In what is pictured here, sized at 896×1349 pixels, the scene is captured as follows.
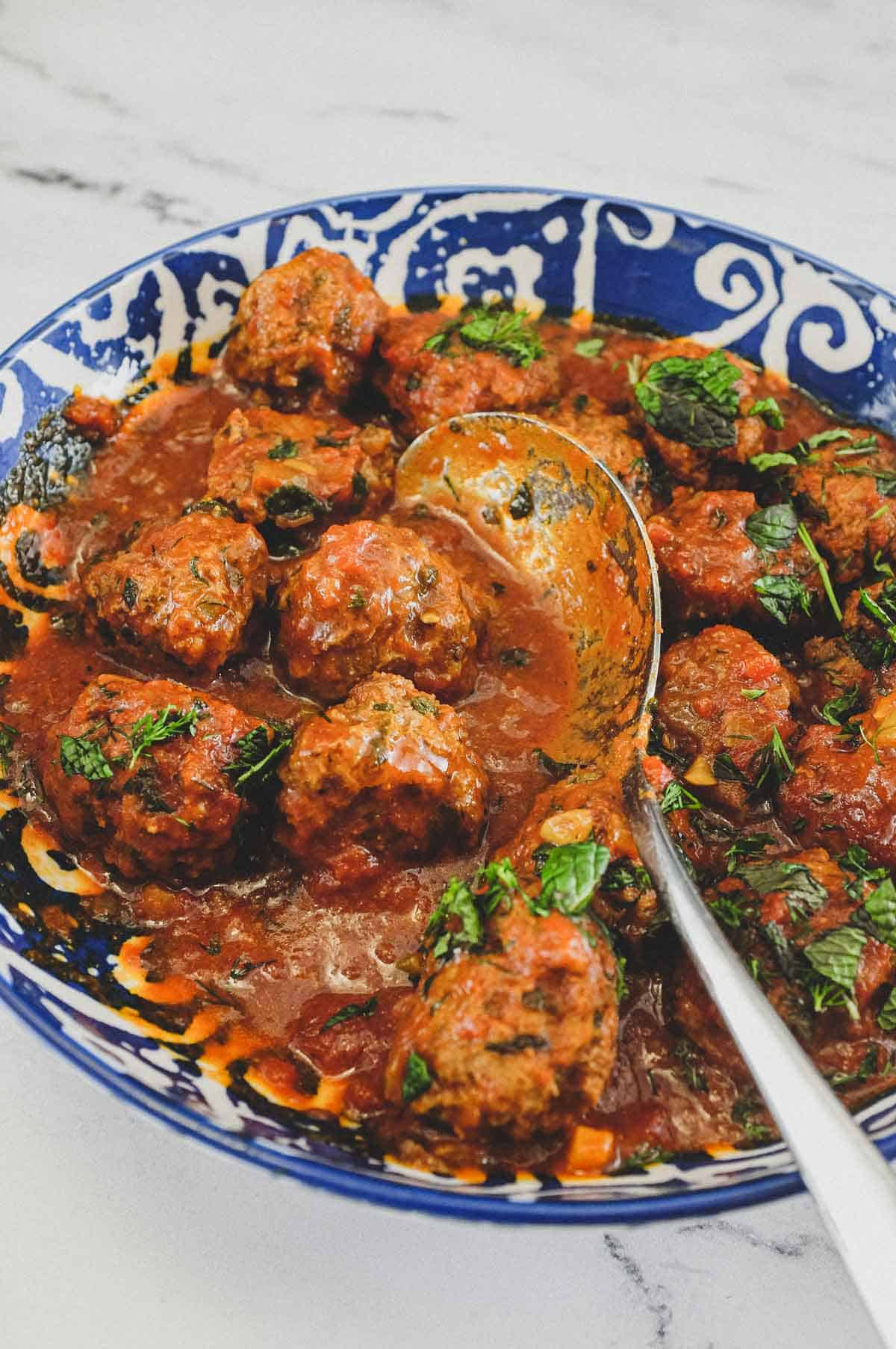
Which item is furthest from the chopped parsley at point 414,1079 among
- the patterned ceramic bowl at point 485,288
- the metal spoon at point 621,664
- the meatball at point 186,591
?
the meatball at point 186,591

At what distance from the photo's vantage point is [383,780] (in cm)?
390

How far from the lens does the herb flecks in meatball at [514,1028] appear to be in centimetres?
322

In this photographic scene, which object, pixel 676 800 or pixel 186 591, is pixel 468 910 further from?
pixel 186 591

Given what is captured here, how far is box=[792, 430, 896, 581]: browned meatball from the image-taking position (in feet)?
15.7

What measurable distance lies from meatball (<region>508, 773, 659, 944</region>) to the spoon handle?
0.53 feet

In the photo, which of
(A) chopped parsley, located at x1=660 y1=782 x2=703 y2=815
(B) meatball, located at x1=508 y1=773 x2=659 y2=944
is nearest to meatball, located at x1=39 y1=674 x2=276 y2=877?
(B) meatball, located at x1=508 y1=773 x2=659 y2=944

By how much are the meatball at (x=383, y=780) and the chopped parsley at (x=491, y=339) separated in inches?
71.0

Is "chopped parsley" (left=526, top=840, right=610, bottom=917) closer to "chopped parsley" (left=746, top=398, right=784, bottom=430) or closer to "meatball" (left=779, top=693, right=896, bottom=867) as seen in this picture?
"meatball" (left=779, top=693, right=896, bottom=867)

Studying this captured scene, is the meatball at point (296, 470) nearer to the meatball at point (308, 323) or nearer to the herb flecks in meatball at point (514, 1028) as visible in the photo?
the meatball at point (308, 323)

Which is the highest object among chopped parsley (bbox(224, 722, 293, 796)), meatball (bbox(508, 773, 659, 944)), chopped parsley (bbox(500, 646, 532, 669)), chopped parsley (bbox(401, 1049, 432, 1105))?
chopped parsley (bbox(500, 646, 532, 669))

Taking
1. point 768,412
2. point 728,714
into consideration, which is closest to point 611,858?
point 728,714

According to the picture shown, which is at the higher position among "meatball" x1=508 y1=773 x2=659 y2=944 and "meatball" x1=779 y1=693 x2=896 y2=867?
"meatball" x1=779 y1=693 x2=896 y2=867

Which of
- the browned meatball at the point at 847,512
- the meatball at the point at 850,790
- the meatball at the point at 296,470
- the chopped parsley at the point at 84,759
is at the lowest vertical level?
the chopped parsley at the point at 84,759

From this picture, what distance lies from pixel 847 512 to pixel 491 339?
1.64m
